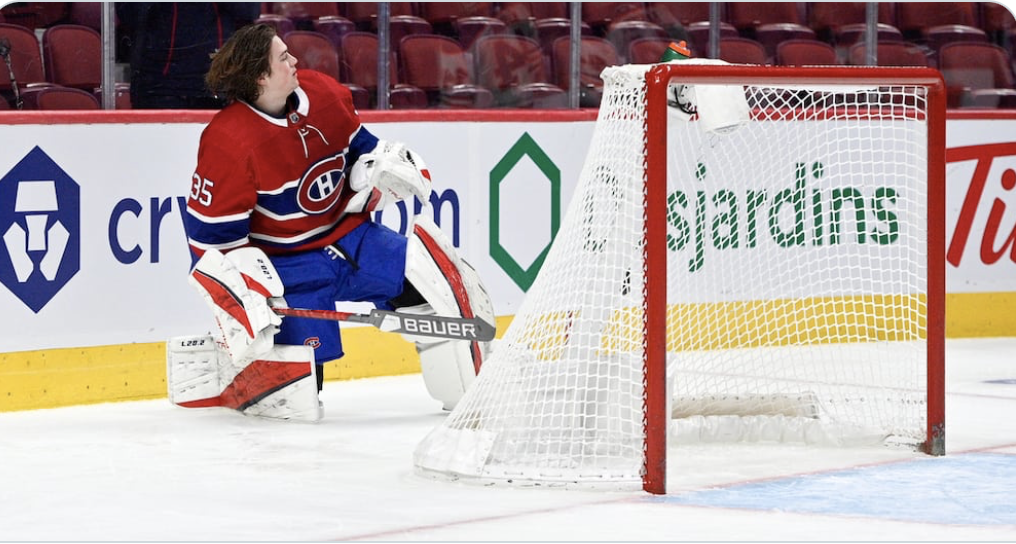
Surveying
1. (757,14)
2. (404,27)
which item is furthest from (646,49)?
(404,27)

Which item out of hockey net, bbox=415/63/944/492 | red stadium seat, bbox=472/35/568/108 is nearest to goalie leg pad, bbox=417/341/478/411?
hockey net, bbox=415/63/944/492

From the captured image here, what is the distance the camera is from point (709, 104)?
12.6ft

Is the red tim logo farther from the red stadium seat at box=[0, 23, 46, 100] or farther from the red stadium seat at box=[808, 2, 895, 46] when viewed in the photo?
the red stadium seat at box=[0, 23, 46, 100]

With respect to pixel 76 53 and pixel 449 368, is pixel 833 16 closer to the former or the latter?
pixel 449 368

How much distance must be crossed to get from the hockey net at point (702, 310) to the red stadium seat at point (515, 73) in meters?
0.64

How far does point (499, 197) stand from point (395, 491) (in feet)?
7.55

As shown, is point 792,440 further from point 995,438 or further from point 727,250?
point 727,250

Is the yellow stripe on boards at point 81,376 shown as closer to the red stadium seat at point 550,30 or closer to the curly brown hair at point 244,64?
the curly brown hair at point 244,64

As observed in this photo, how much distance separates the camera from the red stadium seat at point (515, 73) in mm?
5945

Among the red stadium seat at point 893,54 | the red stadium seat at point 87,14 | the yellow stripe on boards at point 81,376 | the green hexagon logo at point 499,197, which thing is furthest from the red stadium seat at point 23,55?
the red stadium seat at point 893,54

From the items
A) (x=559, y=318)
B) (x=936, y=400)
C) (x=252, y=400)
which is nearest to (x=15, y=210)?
(x=252, y=400)

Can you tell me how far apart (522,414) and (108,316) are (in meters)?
1.67

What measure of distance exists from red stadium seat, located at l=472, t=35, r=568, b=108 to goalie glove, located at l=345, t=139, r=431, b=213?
4.64 feet

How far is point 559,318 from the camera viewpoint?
3.73 m
